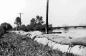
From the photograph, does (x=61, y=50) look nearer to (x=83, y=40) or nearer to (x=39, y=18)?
(x=83, y=40)

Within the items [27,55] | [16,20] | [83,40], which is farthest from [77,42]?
[16,20]

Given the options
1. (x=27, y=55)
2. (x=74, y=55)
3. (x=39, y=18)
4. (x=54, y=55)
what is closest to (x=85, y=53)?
(x=74, y=55)

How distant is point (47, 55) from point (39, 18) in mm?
58813

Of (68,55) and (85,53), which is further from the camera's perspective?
(68,55)

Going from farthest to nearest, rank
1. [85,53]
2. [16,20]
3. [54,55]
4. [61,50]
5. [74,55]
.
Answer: [16,20], [61,50], [54,55], [74,55], [85,53]

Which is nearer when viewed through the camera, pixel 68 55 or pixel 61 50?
pixel 68 55

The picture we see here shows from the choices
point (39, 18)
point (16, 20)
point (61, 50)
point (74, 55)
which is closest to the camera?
point (74, 55)

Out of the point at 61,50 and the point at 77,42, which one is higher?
the point at 77,42

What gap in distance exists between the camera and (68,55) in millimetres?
4395

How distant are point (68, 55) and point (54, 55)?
576mm

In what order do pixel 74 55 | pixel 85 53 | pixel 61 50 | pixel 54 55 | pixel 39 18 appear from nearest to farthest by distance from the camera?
1. pixel 85 53
2. pixel 74 55
3. pixel 54 55
4. pixel 61 50
5. pixel 39 18

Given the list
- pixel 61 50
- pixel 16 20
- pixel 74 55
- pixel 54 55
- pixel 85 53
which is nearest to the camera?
pixel 85 53

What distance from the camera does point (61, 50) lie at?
5211 millimetres

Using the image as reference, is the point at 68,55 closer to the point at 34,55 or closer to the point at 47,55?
the point at 47,55
